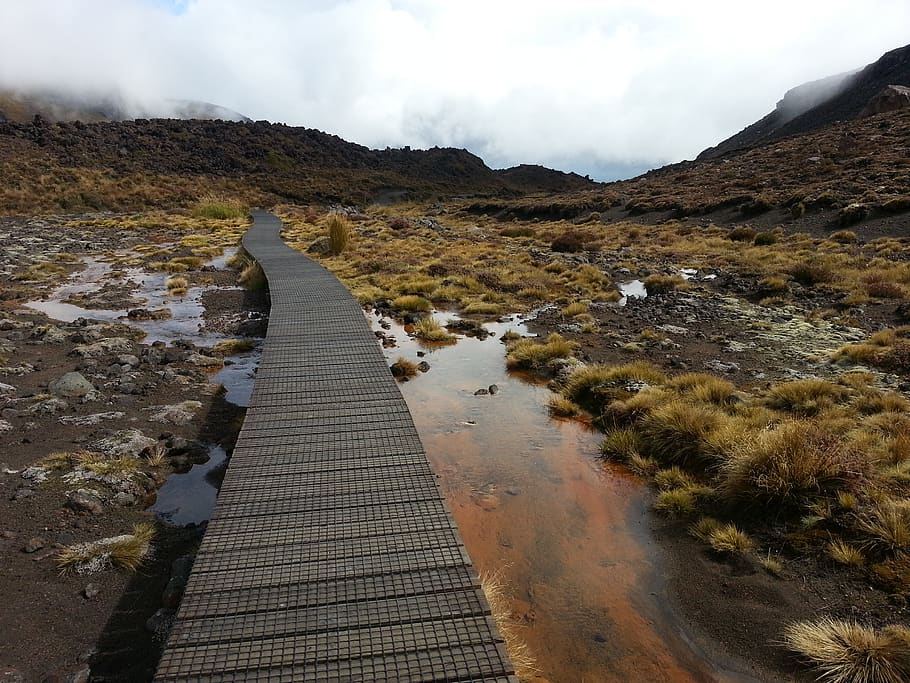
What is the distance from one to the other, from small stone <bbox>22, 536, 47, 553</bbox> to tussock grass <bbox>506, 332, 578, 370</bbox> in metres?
7.41

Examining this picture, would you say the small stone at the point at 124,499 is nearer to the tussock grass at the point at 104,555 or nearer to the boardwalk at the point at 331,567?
the tussock grass at the point at 104,555

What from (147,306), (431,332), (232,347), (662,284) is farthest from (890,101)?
(147,306)

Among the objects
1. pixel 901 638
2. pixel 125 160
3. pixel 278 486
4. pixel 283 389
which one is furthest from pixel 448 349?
pixel 125 160

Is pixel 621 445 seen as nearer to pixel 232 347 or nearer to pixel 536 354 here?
pixel 536 354

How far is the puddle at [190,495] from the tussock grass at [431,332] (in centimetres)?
602

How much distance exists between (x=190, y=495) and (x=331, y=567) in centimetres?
296

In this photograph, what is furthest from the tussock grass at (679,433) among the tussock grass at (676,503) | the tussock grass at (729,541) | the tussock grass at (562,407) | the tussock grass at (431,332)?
the tussock grass at (431,332)

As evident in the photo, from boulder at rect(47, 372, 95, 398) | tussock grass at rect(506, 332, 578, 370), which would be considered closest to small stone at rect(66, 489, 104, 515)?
boulder at rect(47, 372, 95, 398)

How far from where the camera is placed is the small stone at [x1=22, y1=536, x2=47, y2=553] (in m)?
4.61

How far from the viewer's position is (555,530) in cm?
537

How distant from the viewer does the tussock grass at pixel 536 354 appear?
33.1ft

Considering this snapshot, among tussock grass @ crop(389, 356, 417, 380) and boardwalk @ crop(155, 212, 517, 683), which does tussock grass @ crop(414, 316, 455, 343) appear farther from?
boardwalk @ crop(155, 212, 517, 683)

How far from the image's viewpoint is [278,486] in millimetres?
4566

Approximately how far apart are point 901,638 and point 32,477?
8160 millimetres
